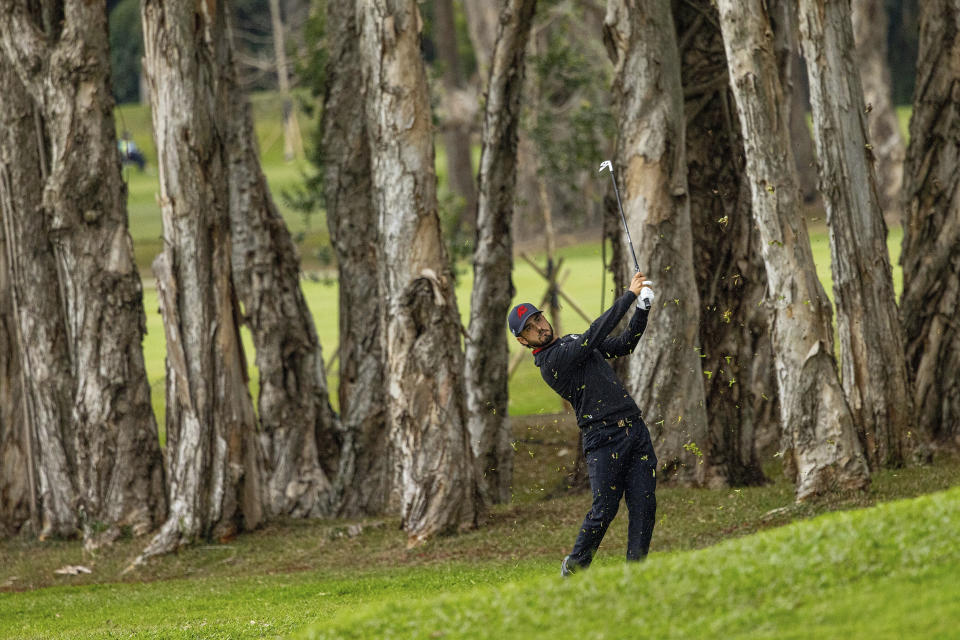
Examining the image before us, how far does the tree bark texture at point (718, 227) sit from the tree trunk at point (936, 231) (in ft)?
5.82

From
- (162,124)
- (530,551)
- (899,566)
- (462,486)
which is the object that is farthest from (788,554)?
(162,124)

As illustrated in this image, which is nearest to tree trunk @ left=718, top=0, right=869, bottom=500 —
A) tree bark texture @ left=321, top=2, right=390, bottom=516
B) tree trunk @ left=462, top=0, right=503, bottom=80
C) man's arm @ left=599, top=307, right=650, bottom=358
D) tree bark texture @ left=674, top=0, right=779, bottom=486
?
tree bark texture @ left=674, top=0, right=779, bottom=486

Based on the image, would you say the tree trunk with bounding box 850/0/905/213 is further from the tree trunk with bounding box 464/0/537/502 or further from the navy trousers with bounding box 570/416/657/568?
the navy trousers with bounding box 570/416/657/568

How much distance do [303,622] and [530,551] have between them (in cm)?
372

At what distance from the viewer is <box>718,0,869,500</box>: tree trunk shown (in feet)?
40.1

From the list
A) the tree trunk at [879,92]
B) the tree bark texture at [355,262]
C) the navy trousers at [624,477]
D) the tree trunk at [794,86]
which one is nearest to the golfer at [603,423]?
the navy trousers at [624,477]

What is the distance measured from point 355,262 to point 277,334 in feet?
4.96

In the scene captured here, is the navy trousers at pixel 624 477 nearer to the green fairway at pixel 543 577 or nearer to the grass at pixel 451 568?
the grass at pixel 451 568

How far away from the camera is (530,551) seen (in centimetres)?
1264

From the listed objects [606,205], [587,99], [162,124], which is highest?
[587,99]

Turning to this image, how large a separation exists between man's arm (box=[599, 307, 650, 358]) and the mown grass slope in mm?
1732

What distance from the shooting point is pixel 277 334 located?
19109 millimetres

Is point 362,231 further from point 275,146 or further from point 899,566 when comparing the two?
point 275,146

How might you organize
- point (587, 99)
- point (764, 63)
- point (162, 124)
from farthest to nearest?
point (587, 99) < point (162, 124) < point (764, 63)
